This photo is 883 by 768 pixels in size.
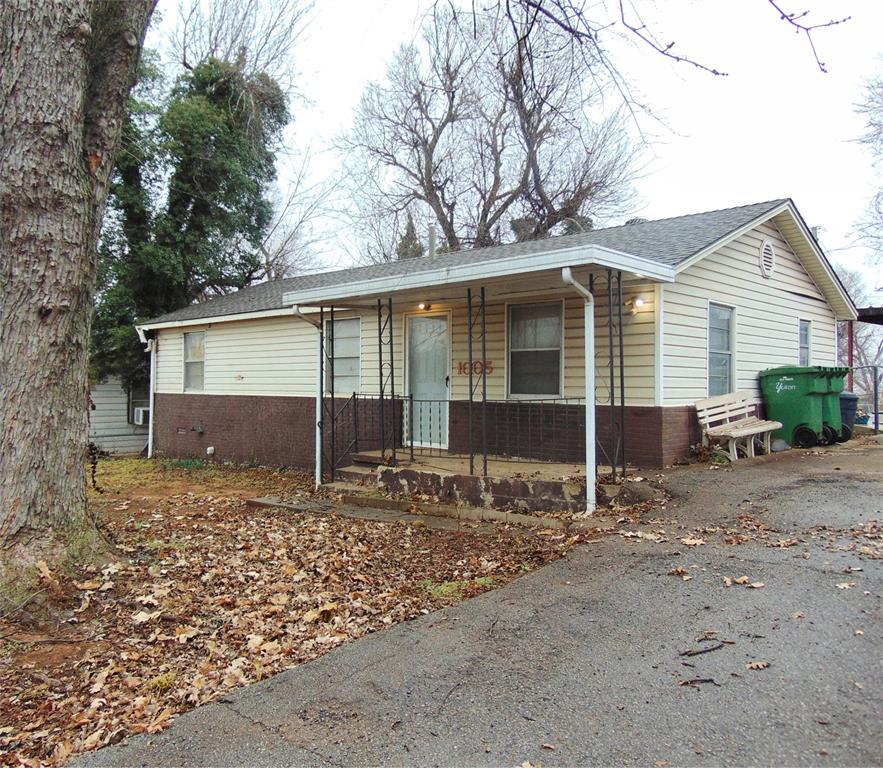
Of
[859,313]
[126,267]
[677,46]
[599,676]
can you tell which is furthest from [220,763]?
[126,267]

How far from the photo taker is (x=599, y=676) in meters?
3.19

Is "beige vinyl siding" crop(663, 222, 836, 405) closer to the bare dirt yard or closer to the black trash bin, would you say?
the black trash bin

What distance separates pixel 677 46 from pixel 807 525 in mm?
4109

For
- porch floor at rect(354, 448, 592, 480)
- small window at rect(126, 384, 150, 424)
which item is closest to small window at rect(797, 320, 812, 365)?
porch floor at rect(354, 448, 592, 480)

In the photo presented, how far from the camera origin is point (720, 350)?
9.70 meters

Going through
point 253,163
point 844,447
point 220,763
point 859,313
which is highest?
point 253,163

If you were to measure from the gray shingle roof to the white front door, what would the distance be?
1033 mm

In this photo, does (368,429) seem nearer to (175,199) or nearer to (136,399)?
(136,399)

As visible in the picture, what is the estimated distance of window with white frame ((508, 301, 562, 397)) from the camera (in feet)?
29.9

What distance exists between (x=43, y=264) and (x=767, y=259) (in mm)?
10441

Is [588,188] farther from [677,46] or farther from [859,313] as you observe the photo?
[677,46]

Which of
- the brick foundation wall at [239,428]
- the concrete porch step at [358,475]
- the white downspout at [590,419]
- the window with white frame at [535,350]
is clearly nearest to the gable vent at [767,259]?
the window with white frame at [535,350]

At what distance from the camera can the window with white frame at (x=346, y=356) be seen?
1164 cm

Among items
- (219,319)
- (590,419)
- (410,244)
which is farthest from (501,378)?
(410,244)
